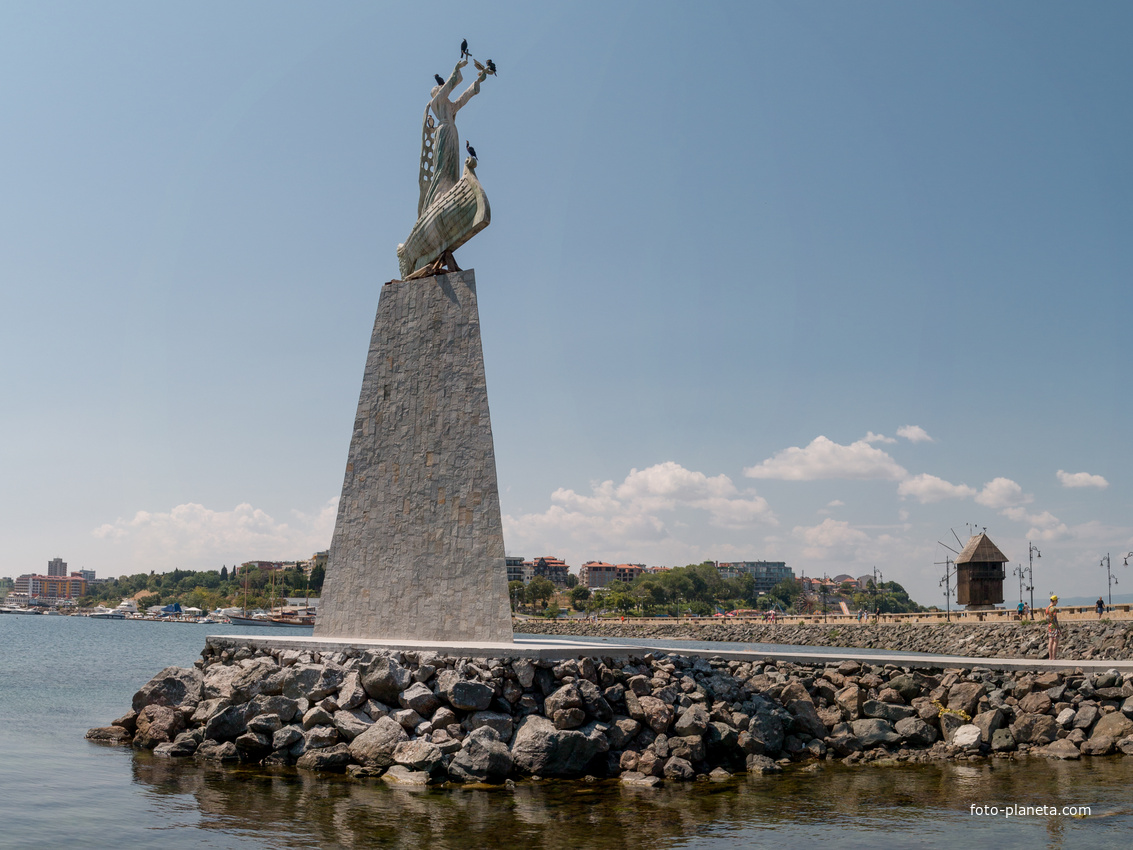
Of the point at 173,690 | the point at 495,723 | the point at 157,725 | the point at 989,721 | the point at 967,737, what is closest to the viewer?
the point at 495,723

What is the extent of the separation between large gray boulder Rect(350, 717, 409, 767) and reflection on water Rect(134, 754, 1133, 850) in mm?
522

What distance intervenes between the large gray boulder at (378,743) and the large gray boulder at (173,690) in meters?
4.60

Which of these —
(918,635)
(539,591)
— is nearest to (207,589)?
(539,591)

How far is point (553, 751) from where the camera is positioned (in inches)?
508

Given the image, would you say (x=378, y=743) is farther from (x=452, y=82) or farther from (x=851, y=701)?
(x=452, y=82)

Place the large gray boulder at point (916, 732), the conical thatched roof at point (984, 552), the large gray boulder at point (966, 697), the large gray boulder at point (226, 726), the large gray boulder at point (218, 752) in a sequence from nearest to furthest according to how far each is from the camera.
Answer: the large gray boulder at point (218, 752), the large gray boulder at point (226, 726), the large gray boulder at point (916, 732), the large gray boulder at point (966, 697), the conical thatched roof at point (984, 552)

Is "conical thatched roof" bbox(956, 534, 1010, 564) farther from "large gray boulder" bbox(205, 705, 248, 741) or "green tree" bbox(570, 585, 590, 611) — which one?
"green tree" bbox(570, 585, 590, 611)

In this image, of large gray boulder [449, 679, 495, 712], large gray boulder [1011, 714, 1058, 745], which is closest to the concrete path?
large gray boulder [449, 679, 495, 712]

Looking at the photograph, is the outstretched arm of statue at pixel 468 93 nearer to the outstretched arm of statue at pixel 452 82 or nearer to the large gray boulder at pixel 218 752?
the outstretched arm of statue at pixel 452 82

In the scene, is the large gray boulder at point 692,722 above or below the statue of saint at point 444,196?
below

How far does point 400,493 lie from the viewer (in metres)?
18.8

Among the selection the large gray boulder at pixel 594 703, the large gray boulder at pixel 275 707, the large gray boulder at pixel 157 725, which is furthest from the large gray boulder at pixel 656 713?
the large gray boulder at pixel 157 725

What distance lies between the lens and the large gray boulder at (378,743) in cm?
1326

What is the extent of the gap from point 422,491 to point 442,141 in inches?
322
